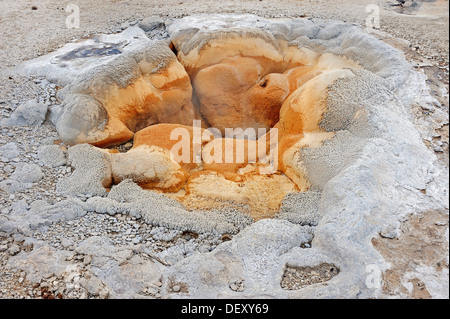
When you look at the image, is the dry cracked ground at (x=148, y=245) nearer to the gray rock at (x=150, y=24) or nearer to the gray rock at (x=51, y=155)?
the gray rock at (x=51, y=155)

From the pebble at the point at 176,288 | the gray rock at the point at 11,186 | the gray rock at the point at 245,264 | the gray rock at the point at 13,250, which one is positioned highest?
the gray rock at the point at 11,186

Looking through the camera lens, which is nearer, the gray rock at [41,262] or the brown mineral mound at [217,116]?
the gray rock at [41,262]

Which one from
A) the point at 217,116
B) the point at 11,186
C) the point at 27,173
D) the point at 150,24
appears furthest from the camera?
the point at 150,24

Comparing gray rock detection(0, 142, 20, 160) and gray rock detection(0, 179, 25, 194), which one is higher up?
gray rock detection(0, 142, 20, 160)

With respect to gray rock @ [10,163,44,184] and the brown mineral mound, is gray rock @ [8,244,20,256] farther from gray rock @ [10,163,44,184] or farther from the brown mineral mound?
the brown mineral mound

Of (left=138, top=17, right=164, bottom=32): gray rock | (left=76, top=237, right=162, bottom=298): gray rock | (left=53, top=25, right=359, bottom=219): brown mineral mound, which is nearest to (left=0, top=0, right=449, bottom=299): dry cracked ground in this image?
(left=76, top=237, right=162, bottom=298): gray rock

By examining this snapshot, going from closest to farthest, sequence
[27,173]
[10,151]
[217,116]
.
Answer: [27,173]
[10,151]
[217,116]

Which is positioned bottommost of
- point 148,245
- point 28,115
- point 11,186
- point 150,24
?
point 148,245

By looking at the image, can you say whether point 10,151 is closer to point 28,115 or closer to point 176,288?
point 28,115

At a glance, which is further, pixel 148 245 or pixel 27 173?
pixel 27 173

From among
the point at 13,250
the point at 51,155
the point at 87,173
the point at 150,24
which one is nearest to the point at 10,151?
the point at 51,155

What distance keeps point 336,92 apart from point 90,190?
6.28ft

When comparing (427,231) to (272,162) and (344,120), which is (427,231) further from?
(272,162)

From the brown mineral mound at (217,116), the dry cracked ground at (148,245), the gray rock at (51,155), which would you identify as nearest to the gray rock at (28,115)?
the dry cracked ground at (148,245)
